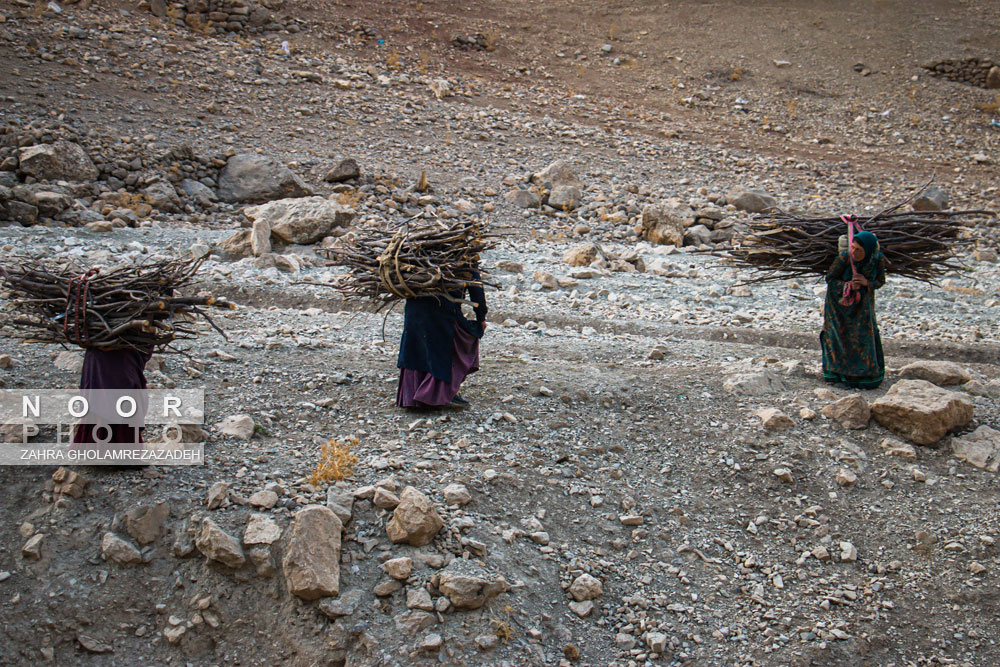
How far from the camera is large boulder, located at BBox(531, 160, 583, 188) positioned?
39.9 ft

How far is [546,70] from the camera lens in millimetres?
17000

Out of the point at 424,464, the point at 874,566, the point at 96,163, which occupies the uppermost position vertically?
the point at 96,163

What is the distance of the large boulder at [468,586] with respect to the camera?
11.3ft

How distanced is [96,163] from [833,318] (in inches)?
380

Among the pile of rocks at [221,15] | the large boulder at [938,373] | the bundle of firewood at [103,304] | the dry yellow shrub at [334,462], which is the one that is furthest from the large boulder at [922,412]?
the pile of rocks at [221,15]

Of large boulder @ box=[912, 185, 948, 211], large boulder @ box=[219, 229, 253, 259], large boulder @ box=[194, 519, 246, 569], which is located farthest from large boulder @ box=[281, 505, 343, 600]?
large boulder @ box=[912, 185, 948, 211]

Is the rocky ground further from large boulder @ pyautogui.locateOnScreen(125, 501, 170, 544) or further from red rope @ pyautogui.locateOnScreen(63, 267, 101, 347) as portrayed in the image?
red rope @ pyautogui.locateOnScreen(63, 267, 101, 347)

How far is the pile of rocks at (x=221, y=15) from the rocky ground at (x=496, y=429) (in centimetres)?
205

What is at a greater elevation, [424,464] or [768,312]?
[768,312]

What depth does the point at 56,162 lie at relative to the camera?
10.2 meters

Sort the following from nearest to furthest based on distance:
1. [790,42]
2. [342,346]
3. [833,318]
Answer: [833,318] → [342,346] → [790,42]

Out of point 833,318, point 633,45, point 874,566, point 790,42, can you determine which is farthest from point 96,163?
point 790,42

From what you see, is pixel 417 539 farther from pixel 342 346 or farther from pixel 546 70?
pixel 546 70

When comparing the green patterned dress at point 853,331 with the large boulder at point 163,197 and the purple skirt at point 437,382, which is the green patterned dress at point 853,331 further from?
the large boulder at point 163,197
